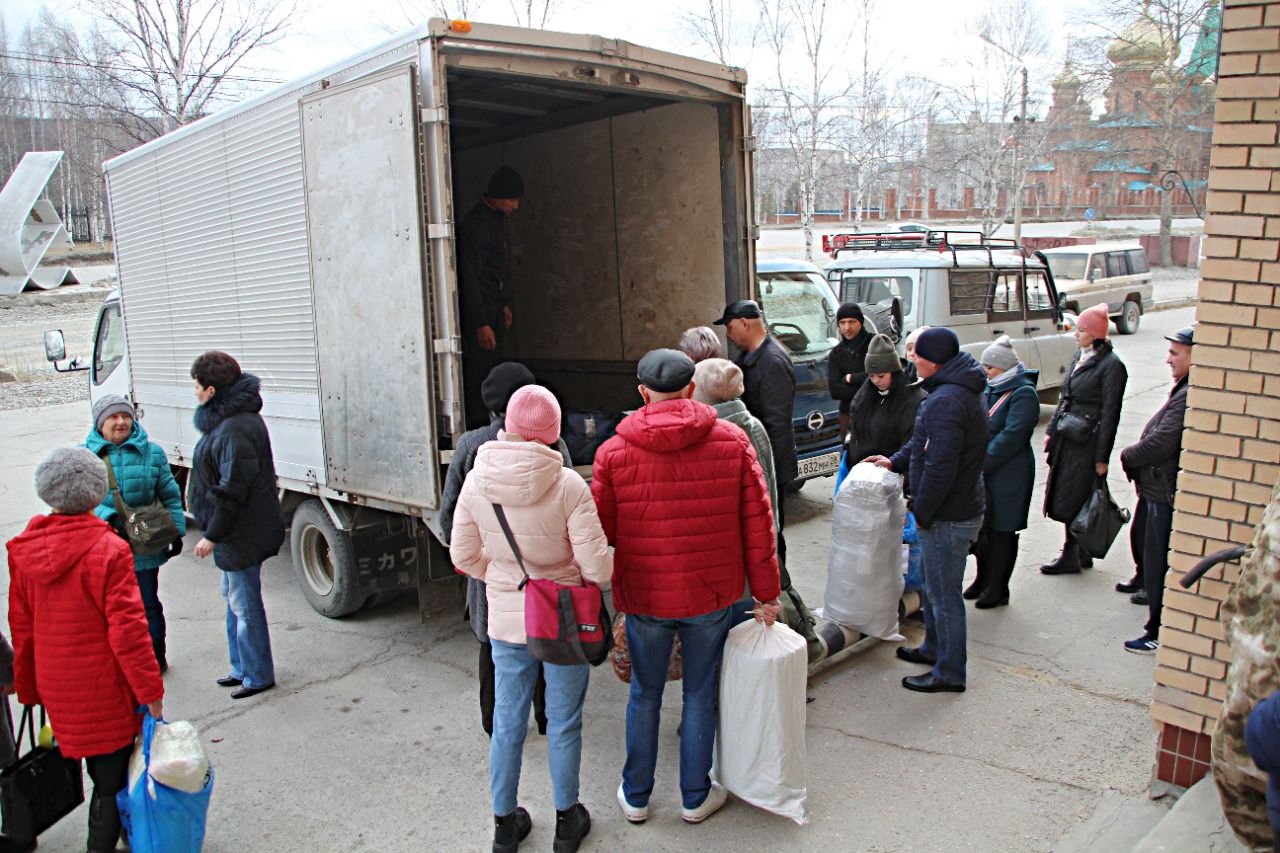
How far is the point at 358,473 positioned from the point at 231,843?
1975mm

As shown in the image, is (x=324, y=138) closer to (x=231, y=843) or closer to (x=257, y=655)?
(x=257, y=655)

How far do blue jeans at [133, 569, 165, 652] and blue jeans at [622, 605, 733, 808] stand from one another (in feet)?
8.68

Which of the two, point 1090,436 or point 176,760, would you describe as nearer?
point 176,760

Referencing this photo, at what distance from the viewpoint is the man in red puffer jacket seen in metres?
3.23

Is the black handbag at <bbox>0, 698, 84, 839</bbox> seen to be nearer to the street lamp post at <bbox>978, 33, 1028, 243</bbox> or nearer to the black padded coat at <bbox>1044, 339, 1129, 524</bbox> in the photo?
the black padded coat at <bbox>1044, 339, 1129, 524</bbox>

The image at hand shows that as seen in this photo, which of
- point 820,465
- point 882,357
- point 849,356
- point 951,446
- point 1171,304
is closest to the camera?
point 951,446

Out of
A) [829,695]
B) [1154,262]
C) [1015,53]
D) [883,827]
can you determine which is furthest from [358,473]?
[1154,262]

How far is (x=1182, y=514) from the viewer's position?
317 cm

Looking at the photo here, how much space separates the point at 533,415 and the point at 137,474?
8.32ft

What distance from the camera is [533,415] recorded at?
3.16 metres

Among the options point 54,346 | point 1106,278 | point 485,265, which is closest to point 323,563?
point 485,265

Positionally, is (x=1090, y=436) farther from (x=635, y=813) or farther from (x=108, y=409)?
(x=108, y=409)

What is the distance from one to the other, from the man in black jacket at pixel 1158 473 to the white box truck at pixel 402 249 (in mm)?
2524

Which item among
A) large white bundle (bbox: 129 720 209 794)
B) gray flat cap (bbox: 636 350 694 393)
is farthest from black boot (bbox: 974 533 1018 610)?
large white bundle (bbox: 129 720 209 794)
